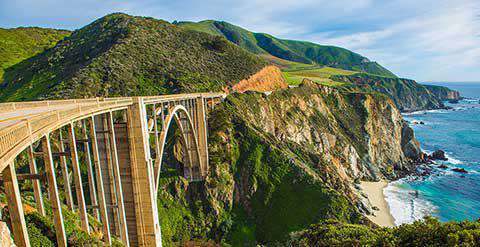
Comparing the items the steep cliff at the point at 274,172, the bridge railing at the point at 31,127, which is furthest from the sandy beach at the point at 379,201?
the bridge railing at the point at 31,127

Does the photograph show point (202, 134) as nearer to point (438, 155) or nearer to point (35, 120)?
point (35, 120)

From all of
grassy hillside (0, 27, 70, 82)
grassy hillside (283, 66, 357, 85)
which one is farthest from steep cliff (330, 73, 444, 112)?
grassy hillside (0, 27, 70, 82)

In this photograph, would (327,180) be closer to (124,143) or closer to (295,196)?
(295,196)

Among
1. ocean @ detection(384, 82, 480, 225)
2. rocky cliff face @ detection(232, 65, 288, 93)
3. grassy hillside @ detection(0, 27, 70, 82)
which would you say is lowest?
ocean @ detection(384, 82, 480, 225)

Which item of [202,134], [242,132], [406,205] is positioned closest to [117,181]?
[202,134]

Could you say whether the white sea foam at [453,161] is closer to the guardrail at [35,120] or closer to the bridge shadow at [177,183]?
the bridge shadow at [177,183]

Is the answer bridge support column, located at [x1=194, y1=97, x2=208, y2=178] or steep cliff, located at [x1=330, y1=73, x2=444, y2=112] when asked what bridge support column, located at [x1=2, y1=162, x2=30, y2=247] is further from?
steep cliff, located at [x1=330, y1=73, x2=444, y2=112]

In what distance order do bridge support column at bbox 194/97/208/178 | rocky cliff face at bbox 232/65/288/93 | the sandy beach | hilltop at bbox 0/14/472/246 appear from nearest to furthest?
hilltop at bbox 0/14/472/246 < bridge support column at bbox 194/97/208/178 < the sandy beach < rocky cliff face at bbox 232/65/288/93
